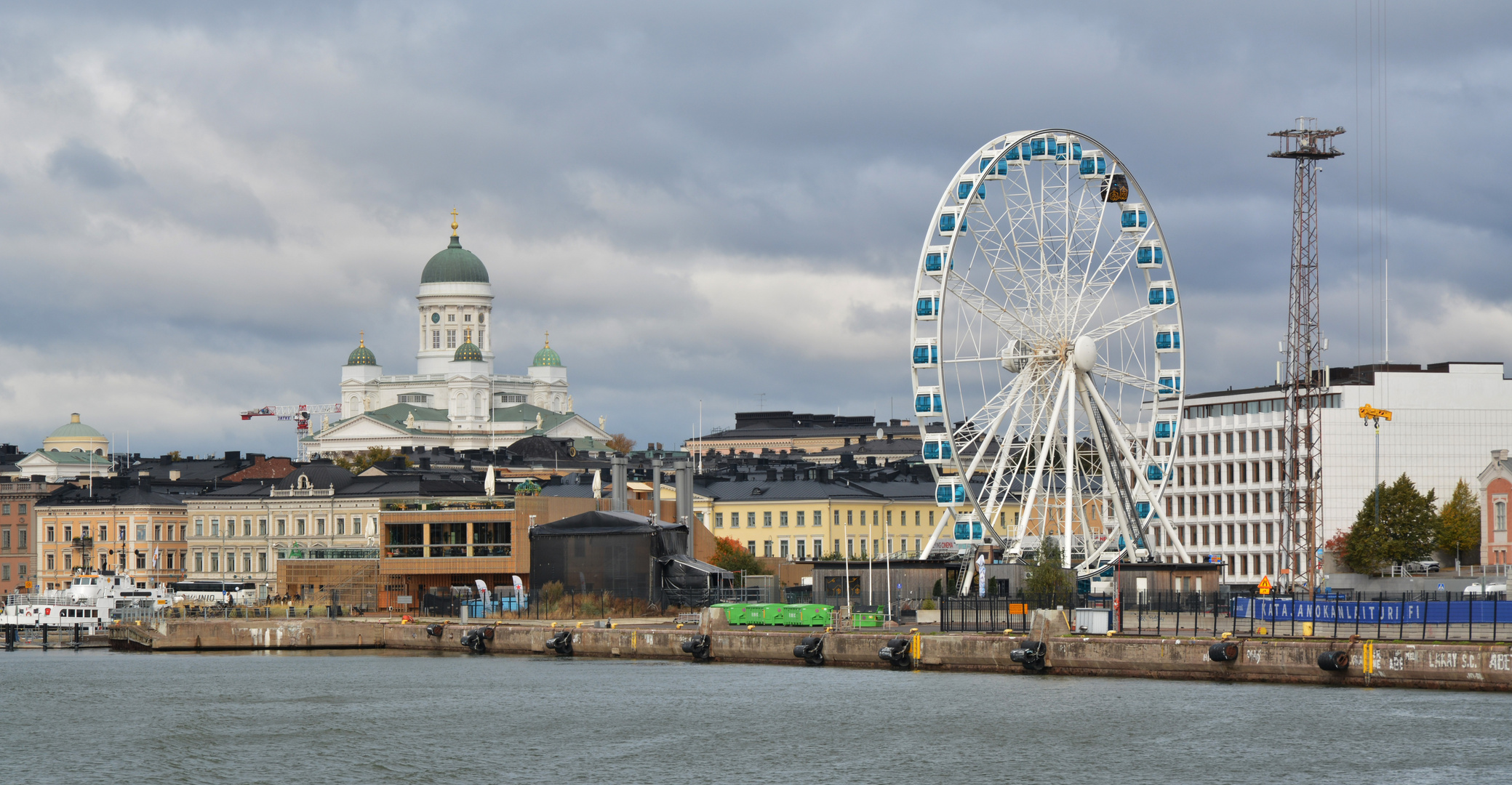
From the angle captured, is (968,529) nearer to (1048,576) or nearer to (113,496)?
(1048,576)

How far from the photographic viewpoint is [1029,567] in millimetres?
102000

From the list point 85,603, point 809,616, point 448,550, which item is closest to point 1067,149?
point 809,616

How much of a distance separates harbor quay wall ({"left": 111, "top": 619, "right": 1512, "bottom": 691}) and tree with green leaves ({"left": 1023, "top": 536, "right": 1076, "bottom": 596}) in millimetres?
11967

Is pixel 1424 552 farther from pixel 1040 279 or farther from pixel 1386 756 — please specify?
pixel 1386 756

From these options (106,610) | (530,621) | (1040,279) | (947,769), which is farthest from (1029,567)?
(106,610)

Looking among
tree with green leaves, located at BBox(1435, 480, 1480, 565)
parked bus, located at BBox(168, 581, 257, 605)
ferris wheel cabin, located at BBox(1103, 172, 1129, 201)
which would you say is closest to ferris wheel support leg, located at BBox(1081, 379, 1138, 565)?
ferris wheel cabin, located at BBox(1103, 172, 1129, 201)

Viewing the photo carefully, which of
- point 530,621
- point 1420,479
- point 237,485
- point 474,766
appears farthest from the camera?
point 237,485

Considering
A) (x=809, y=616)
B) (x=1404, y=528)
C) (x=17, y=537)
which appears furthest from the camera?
(x=17, y=537)

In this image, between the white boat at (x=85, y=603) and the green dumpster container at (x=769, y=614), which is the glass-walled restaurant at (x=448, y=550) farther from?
the green dumpster container at (x=769, y=614)

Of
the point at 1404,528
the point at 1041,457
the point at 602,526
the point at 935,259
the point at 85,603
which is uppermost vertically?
the point at 935,259

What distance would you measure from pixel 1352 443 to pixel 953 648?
7537 centimetres

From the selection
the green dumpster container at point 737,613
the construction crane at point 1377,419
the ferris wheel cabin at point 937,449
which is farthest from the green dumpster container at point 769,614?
the construction crane at point 1377,419

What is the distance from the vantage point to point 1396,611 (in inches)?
3105

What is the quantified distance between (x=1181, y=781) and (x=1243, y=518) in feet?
334
